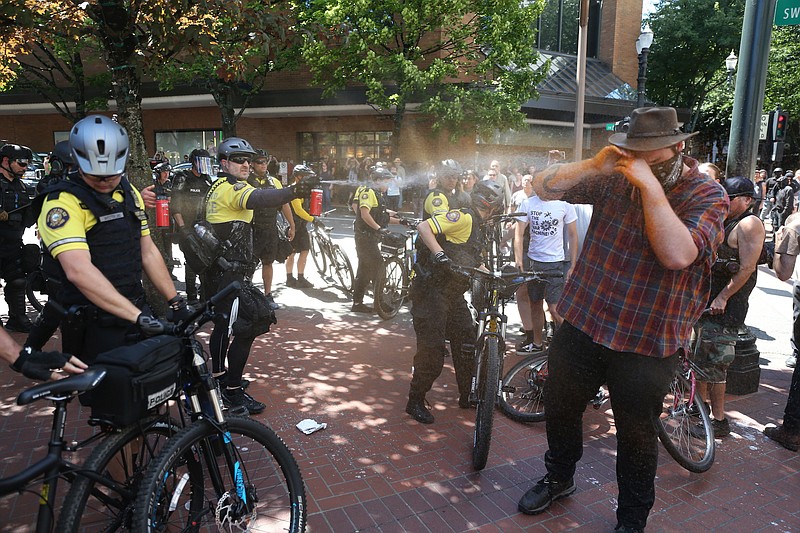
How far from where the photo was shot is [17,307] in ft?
22.2

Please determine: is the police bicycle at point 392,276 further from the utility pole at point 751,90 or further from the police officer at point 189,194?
the utility pole at point 751,90

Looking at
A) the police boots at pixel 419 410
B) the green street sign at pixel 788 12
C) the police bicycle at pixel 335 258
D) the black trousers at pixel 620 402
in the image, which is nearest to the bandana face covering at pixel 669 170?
the black trousers at pixel 620 402

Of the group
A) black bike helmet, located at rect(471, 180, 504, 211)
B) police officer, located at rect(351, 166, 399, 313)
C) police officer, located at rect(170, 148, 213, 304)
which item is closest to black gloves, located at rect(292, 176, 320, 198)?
black bike helmet, located at rect(471, 180, 504, 211)

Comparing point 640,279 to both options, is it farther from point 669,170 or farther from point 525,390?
point 525,390

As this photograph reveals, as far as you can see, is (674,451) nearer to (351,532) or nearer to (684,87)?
(351,532)

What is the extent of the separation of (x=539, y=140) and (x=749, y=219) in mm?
22361

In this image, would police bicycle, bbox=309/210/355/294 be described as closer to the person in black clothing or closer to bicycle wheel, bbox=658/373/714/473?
the person in black clothing

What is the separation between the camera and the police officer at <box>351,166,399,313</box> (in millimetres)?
7949

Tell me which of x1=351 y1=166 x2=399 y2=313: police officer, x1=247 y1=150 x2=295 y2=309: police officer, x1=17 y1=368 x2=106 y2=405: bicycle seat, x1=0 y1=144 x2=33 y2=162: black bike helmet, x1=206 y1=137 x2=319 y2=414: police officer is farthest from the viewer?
x1=351 y1=166 x2=399 y2=313: police officer

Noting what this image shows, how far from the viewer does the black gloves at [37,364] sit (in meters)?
2.25

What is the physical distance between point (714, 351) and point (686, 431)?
0.77 metres

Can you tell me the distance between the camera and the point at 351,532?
3.22m

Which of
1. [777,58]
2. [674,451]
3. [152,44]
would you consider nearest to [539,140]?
[777,58]

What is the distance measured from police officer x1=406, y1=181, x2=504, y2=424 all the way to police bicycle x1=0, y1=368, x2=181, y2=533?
226cm
